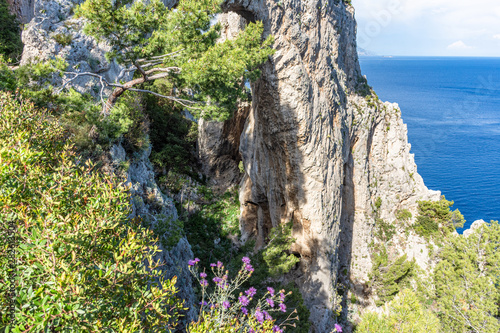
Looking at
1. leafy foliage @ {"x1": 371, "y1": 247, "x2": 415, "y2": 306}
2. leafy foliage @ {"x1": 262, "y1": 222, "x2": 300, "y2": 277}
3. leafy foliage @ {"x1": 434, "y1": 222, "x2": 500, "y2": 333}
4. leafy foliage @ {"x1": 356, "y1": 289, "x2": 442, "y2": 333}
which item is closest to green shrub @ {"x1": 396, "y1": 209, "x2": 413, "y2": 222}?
leafy foliage @ {"x1": 434, "y1": 222, "x2": 500, "y2": 333}

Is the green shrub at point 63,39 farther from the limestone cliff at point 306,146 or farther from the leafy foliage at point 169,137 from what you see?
the leafy foliage at point 169,137

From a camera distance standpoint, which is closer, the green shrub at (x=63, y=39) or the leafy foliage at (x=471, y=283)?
the green shrub at (x=63, y=39)

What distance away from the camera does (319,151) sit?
1709cm

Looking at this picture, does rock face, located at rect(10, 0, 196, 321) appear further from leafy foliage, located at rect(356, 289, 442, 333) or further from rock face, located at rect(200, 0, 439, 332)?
rock face, located at rect(200, 0, 439, 332)

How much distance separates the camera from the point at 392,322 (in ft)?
33.4

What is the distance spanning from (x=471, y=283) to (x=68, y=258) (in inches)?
985

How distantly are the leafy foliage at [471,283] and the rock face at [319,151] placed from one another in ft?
19.2

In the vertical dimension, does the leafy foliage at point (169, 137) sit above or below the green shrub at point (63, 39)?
below

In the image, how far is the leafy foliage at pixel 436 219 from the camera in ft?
84.3

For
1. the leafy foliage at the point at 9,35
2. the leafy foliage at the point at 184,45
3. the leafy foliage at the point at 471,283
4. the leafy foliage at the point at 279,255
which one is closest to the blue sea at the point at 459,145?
the leafy foliage at the point at 471,283

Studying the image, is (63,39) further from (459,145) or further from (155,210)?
(459,145)

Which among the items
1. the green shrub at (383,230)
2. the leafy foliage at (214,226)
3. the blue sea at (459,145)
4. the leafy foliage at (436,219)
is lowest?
the leafy foliage at (214,226)

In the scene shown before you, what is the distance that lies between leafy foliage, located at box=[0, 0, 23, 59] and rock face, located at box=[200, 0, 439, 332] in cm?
1442

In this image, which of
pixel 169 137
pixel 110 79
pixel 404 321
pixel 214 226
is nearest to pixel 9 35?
pixel 110 79
